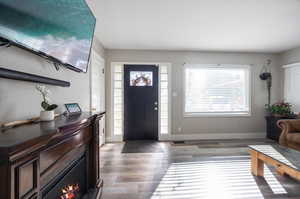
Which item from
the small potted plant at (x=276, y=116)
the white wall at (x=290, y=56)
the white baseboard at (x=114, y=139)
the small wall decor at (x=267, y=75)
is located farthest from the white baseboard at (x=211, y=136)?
the white wall at (x=290, y=56)

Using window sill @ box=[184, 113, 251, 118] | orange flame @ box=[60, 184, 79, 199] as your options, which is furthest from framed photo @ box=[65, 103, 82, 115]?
window sill @ box=[184, 113, 251, 118]

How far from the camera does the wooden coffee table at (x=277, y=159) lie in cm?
182

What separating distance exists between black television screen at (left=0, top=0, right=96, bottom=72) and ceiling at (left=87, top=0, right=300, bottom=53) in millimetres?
638

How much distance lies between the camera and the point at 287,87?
4.23 meters

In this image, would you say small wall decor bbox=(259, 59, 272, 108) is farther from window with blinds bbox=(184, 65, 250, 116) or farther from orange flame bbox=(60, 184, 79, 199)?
orange flame bbox=(60, 184, 79, 199)

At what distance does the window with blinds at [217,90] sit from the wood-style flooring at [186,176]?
45.5 inches

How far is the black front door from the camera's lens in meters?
4.21

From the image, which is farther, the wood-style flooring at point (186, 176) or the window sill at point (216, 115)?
the window sill at point (216, 115)

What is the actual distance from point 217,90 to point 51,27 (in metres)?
4.08

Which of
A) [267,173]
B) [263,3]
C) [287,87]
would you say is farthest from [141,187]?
[287,87]

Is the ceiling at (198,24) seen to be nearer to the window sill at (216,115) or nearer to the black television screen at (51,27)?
the black television screen at (51,27)

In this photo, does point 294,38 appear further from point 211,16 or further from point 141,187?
point 141,187

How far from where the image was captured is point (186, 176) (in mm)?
2340

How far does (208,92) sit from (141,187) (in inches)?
124
